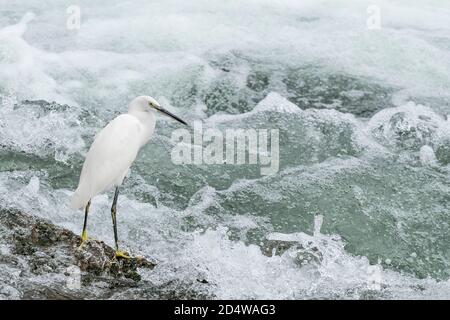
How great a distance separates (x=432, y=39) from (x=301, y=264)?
476 centimetres

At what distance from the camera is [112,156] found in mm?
4090

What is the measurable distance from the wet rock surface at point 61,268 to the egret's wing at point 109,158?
30cm

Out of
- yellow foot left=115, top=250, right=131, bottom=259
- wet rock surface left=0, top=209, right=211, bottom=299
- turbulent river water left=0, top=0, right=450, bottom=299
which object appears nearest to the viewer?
wet rock surface left=0, top=209, right=211, bottom=299

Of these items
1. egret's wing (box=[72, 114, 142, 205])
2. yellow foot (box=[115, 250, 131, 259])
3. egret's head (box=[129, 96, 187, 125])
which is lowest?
yellow foot (box=[115, 250, 131, 259])

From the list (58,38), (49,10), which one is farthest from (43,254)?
(49,10)

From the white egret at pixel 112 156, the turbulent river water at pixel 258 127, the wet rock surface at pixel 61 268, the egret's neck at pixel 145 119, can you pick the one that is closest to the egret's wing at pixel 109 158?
the white egret at pixel 112 156

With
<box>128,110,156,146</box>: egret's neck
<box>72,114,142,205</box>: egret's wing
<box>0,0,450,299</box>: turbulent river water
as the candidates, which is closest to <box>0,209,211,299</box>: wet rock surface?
<box>0,0,450,299</box>: turbulent river water

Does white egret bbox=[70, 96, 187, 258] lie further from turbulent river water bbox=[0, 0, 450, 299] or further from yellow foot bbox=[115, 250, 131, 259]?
turbulent river water bbox=[0, 0, 450, 299]

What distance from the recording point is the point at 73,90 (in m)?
6.73

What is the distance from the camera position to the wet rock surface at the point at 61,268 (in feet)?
11.6

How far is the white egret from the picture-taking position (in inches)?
157

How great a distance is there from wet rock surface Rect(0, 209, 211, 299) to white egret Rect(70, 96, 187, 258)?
0.33 feet

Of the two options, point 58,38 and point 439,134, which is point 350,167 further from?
point 58,38

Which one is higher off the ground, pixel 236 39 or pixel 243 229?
pixel 236 39
